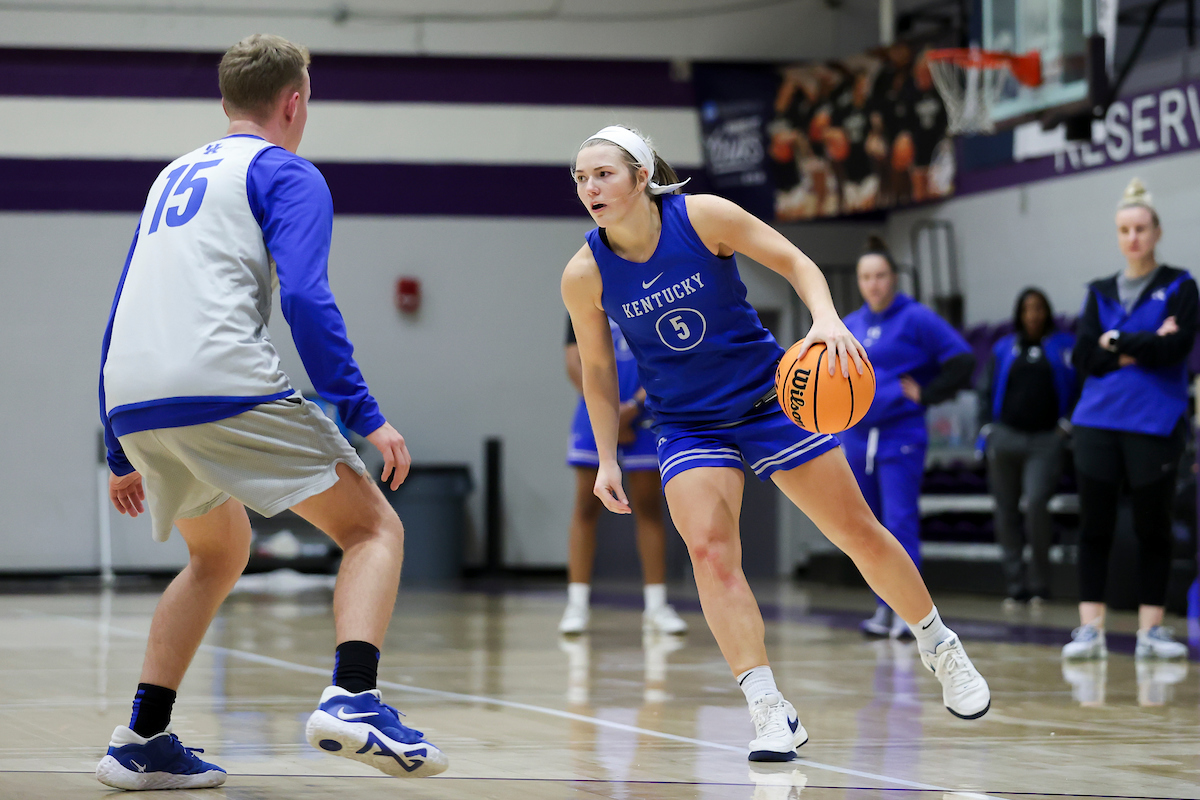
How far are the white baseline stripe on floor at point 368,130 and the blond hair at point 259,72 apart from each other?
10.8m

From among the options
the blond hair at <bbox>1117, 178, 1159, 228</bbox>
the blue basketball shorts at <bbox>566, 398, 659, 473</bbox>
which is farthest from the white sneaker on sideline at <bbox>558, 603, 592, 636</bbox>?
the blond hair at <bbox>1117, 178, 1159, 228</bbox>

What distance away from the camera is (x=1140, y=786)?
134 inches

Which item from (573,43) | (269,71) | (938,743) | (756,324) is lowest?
(938,743)

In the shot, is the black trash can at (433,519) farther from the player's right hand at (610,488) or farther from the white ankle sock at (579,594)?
the player's right hand at (610,488)

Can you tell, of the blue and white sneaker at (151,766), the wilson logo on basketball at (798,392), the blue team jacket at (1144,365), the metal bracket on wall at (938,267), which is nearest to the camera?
the blue and white sneaker at (151,766)

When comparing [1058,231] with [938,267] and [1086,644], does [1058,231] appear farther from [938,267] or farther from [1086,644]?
[1086,644]

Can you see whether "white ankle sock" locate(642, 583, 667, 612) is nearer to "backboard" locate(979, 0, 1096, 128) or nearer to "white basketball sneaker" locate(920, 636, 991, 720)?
"white basketball sneaker" locate(920, 636, 991, 720)

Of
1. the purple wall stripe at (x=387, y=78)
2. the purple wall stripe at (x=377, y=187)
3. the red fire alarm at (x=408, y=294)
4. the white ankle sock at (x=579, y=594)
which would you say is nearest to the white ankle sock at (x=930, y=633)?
the white ankle sock at (x=579, y=594)

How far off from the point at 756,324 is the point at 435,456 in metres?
10.6

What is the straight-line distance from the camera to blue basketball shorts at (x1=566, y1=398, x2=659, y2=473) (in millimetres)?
8055

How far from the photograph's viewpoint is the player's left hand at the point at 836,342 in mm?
3654

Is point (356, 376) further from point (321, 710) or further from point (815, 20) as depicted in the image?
point (815, 20)

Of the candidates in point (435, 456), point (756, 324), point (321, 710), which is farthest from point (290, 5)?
point (321, 710)

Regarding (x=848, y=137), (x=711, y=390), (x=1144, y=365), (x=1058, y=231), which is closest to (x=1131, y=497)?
(x=1144, y=365)
